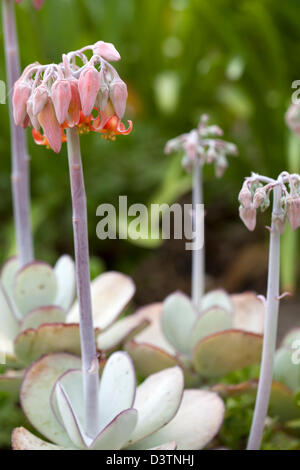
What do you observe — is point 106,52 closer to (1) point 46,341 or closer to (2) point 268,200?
(2) point 268,200

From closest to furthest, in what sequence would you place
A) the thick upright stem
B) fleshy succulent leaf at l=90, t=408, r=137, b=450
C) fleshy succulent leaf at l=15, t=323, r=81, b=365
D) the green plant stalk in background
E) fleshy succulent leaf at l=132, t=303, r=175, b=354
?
fleshy succulent leaf at l=90, t=408, r=137, b=450, fleshy succulent leaf at l=15, t=323, r=81, b=365, the thick upright stem, fleshy succulent leaf at l=132, t=303, r=175, b=354, the green plant stalk in background

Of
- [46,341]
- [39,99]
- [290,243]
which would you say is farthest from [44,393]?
[290,243]

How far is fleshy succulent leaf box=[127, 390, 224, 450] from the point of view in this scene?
2.63ft

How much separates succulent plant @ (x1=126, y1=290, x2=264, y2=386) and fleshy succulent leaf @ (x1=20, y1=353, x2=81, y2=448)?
117 millimetres

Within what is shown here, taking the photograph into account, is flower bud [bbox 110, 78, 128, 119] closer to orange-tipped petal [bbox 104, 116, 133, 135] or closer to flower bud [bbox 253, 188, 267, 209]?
orange-tipped petal [bbox 104, 116, 133, 135]

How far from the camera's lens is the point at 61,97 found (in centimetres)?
59

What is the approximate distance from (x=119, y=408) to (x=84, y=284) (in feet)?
0.64

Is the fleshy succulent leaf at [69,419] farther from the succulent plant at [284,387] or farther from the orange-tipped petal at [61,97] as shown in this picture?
the orange-tipped petal at [61,97]

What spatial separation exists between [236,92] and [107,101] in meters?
1.60

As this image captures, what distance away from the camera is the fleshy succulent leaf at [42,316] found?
3.04 feet

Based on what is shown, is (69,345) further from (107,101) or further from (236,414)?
(107,101)

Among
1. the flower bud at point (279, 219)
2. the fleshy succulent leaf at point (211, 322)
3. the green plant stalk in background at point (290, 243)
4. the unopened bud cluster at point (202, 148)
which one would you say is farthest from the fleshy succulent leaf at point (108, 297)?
the green plant stalk in background at point (290, 243)

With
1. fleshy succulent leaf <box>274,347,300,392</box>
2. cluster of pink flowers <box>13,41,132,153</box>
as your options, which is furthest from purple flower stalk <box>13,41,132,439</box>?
fleshy succulent leaf <box>274,347,300,392</box>

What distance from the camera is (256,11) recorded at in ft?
6.03
